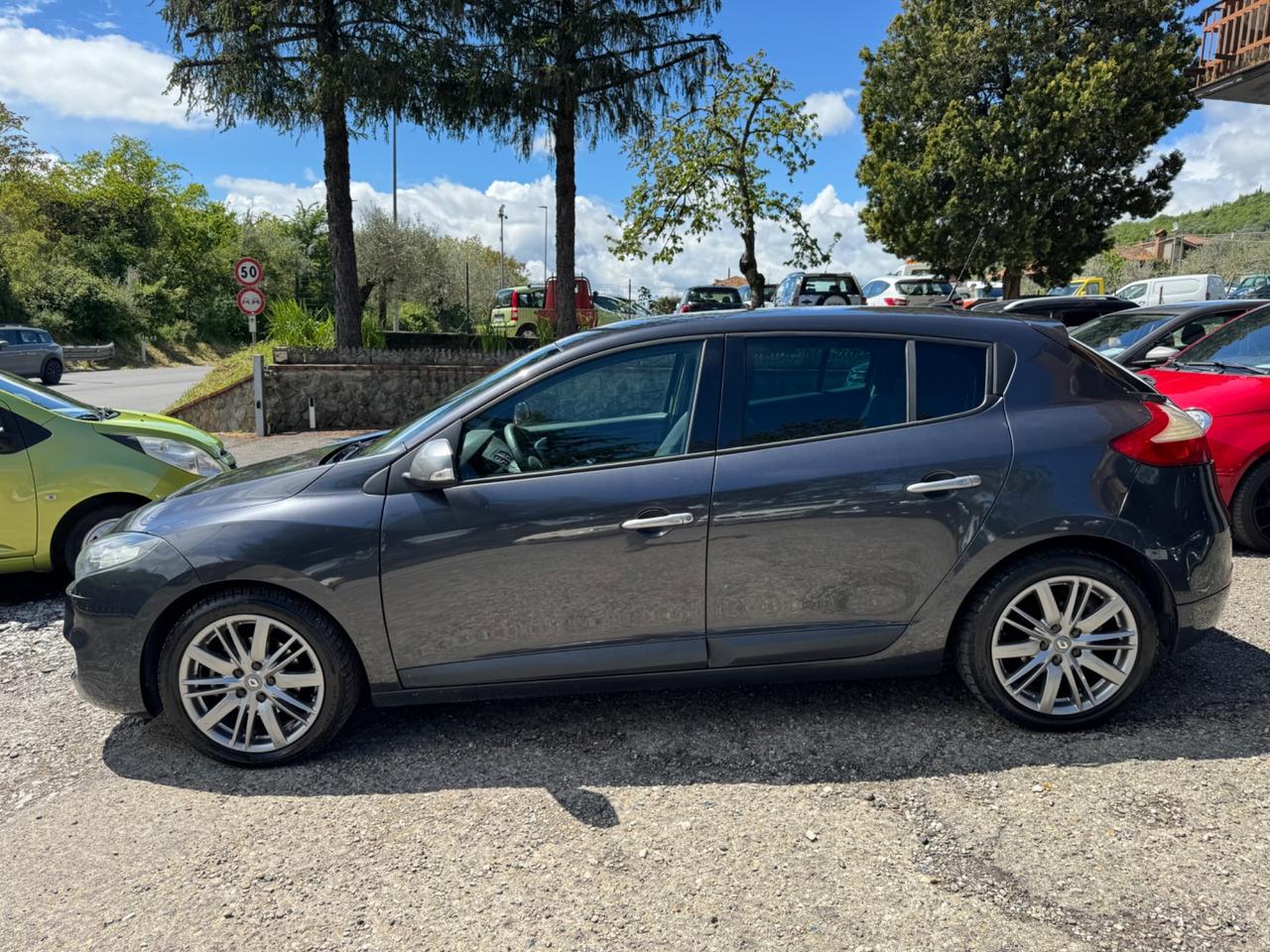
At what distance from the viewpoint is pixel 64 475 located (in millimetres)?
5254

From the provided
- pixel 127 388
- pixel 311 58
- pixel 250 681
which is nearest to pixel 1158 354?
pixel 250 681

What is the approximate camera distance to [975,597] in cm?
331

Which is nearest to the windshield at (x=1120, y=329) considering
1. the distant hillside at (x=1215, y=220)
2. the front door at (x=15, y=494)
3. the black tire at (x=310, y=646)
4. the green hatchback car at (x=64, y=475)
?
the black tire at (x=310, y=646)

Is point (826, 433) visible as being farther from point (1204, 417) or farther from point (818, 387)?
point (1204, 417)

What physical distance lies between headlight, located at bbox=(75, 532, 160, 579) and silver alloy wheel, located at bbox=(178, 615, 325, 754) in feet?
1.33

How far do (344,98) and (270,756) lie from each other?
37.1 ft

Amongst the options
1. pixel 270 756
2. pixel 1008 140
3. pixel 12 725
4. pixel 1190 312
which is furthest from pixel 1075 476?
pixel 1008 140

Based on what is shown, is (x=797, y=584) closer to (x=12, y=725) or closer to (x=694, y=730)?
(x=694, y=730)

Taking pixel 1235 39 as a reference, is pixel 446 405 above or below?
below

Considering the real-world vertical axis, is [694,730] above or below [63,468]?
below

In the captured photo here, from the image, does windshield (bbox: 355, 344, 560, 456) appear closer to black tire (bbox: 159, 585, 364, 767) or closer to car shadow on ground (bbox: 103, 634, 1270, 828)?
black tire (bbox: 159, 585, 364, 767)

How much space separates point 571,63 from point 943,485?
1109 centimetres

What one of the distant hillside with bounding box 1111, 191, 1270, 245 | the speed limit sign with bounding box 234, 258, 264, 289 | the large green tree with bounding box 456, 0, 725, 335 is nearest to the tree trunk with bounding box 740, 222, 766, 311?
the large green tree with bounding box 456, 0, 725, 335

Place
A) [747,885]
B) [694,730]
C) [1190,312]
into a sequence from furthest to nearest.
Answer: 1. [1190,312]
2. [694,730]
3. [747,885]
